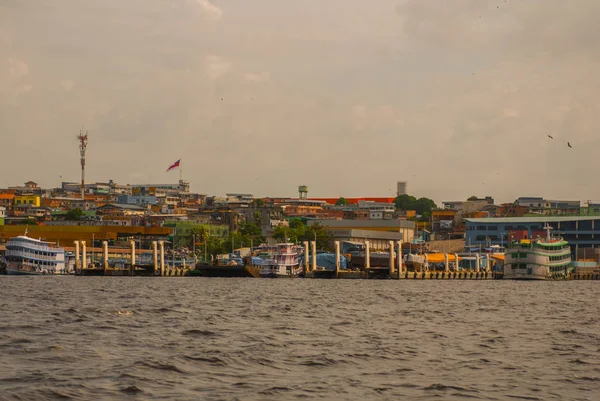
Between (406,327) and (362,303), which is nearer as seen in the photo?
(406,327)

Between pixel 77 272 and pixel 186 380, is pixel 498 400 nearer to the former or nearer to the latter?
pixel 186 380

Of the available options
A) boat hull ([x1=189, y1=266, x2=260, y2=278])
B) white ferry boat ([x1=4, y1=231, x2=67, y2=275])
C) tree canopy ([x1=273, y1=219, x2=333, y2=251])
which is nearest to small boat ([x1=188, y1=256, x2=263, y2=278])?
boat hull ([x1=189, y1=266, x2=260, y2=278])

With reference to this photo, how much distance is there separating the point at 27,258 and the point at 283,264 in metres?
33.0

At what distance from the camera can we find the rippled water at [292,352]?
98.8ft

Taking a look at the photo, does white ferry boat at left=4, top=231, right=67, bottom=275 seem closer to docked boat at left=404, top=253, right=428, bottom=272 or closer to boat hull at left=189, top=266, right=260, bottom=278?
boat hull at left=189, top=266, right=260, bottom=278

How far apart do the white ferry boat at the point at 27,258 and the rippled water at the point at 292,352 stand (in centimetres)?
8387

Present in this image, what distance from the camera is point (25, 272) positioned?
472ft

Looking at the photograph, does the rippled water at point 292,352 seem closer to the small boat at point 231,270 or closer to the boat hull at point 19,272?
the small boat at point 231,270

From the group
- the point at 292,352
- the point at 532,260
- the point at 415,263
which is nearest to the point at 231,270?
the point at 415,263

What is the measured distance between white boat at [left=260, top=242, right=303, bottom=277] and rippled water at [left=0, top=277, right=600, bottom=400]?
79093 millimetres

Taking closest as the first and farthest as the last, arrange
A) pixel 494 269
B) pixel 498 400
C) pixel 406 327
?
pixel 498 400 → pixel 406 327 → pixel 494 269

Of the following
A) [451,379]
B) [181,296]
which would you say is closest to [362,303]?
[181,296]

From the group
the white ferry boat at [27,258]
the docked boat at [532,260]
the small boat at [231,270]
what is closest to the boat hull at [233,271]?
the small boat at [231,270]

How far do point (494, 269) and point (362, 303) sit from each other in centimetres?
10979
